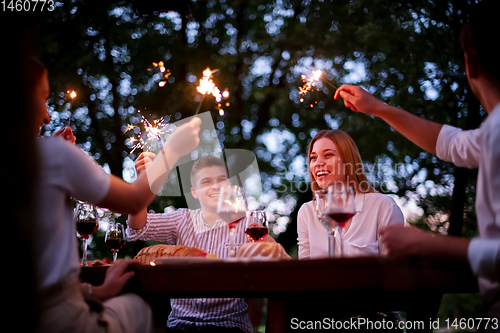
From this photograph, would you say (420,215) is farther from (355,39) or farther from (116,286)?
(116,286)

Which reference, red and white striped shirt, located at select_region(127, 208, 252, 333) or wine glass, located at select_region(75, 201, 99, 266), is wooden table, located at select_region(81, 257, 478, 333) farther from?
red and white striped shirt, located at select_region(127, 208, 252, 333)

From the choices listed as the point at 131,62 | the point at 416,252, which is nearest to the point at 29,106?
the point at 416,252

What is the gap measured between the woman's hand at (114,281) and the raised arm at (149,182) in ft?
0.81

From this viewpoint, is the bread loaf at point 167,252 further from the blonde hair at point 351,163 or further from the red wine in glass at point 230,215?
the blonde hair at point 351,163

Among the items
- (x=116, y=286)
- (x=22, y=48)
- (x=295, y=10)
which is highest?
(x=295, y=10)

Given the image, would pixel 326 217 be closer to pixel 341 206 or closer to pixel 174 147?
pixel 341 206

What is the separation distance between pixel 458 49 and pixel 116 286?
4.69m

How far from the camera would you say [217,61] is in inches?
283

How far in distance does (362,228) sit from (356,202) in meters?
0.22

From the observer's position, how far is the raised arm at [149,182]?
5.12 feet

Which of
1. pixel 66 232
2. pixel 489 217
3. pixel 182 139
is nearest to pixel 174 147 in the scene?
pixel 182 139

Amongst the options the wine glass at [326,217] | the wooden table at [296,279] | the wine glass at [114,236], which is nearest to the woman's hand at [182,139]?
the wooden table at [296,279]

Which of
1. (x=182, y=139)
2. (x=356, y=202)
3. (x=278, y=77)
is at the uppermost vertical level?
(x=278, y=77)

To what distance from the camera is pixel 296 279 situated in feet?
4.76
